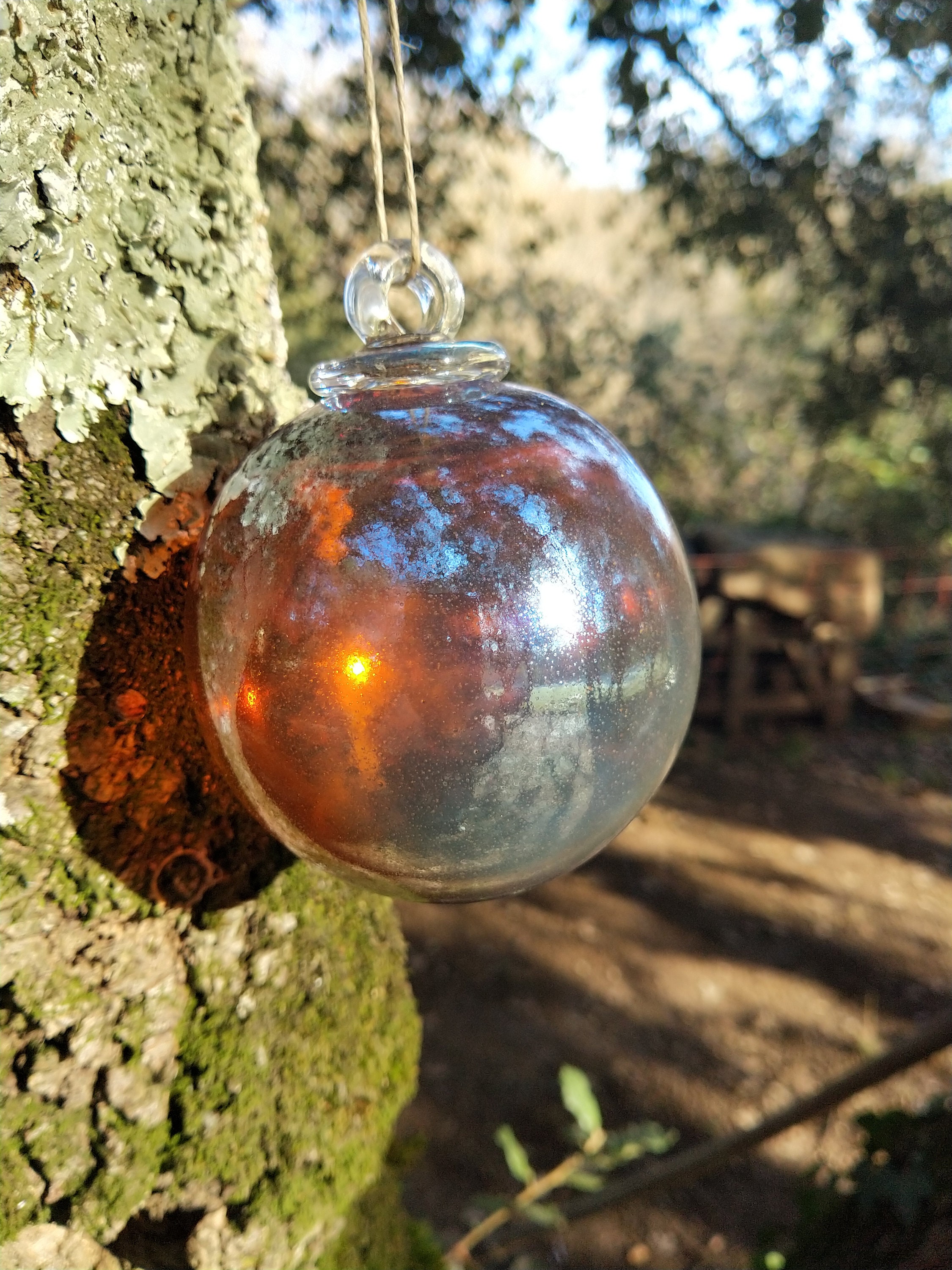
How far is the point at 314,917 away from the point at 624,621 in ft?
1.94

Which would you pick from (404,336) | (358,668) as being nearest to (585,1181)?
(358,668)

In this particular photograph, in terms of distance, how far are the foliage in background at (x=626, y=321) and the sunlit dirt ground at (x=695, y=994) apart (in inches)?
107

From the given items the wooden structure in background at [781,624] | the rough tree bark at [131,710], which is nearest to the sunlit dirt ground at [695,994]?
the wooden structure in background at [781,624]

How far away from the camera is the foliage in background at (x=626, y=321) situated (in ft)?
14.3

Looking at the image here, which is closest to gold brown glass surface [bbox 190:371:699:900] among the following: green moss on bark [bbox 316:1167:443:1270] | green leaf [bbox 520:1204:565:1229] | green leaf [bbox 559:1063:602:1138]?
green moss on bark [bbox 316:1167:443:1270]

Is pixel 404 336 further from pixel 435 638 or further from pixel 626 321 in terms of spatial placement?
pixel 626 321

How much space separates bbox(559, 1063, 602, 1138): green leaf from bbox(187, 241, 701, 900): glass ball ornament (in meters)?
1.77

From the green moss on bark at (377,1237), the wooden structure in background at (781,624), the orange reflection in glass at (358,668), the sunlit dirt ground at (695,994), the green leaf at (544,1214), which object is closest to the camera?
the orange reflection in glass at (358,668)

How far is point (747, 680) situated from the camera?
632 centimetres

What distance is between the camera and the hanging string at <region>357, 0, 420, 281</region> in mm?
804

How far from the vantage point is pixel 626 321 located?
7.87 meters

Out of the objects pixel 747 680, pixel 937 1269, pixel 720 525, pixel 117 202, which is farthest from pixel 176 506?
pixel 720 525

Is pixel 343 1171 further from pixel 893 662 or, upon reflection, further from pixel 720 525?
pixel 893 662

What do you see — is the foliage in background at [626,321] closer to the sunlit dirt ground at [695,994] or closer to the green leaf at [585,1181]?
the sunlit dirt ground at [695,994]
